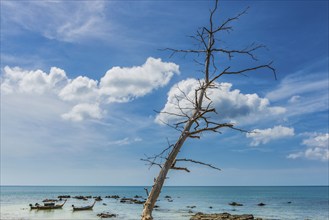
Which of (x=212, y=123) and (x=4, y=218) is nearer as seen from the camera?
(x=212, y=123)

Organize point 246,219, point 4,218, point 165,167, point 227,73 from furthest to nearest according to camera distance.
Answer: point 4,218 → point 246,219 → point 227,73 → point 165,167

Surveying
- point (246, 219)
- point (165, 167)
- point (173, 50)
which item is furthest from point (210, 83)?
point (246, 219)

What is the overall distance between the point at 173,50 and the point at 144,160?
1.25 metres

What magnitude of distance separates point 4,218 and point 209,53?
133 ft

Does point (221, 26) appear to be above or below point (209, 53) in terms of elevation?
above

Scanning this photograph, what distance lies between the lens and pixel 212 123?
372cm

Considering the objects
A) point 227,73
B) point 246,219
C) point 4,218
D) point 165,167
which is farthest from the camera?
point 4,218

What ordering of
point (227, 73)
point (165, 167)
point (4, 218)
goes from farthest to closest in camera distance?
point (4, 218)
point (227, 73)
point (165, 167)

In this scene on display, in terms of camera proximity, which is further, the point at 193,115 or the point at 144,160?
the point at 144,160

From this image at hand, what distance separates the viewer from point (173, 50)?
3.91 m

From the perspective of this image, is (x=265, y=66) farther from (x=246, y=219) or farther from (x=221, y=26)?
(x=246, y=219)

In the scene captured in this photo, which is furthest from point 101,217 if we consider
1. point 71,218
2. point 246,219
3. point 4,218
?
point 246,219

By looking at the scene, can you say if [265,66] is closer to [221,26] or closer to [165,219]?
[221,26]

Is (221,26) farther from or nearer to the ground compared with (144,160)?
farther from the ground
